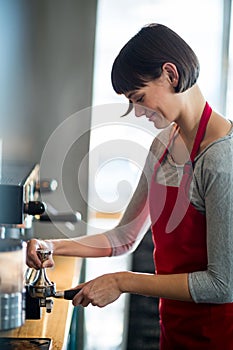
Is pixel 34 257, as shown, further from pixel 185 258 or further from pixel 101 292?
pixel 185 258

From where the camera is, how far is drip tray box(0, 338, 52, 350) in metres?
1.47

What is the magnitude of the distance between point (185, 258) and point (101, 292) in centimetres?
25

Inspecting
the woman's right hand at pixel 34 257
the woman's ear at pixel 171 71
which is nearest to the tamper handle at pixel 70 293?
the woman's right hand at pixel 34 257

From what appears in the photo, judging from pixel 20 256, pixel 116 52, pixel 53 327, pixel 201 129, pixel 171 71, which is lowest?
pixel 53 327

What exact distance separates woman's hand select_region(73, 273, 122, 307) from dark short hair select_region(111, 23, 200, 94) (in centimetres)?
41

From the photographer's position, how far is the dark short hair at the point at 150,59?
1.55 metres

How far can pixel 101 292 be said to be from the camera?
5.12 feet

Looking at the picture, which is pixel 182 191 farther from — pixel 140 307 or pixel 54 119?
pixel 140 307

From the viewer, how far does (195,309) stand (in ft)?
5.68

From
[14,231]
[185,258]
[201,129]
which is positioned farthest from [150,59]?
[14,231]

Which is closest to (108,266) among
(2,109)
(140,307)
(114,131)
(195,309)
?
(140,307)

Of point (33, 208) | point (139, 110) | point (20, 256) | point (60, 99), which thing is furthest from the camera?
point (60, 99)

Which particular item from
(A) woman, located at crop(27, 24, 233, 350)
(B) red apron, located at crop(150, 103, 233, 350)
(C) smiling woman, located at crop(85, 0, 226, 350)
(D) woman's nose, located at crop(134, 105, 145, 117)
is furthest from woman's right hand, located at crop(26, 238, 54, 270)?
(C) smiling woman, located at crop(85, 0, 226, 350)

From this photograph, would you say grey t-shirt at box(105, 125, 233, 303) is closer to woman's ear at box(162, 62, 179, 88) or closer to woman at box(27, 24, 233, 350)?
woman at box(27, 24, 233, 350)
